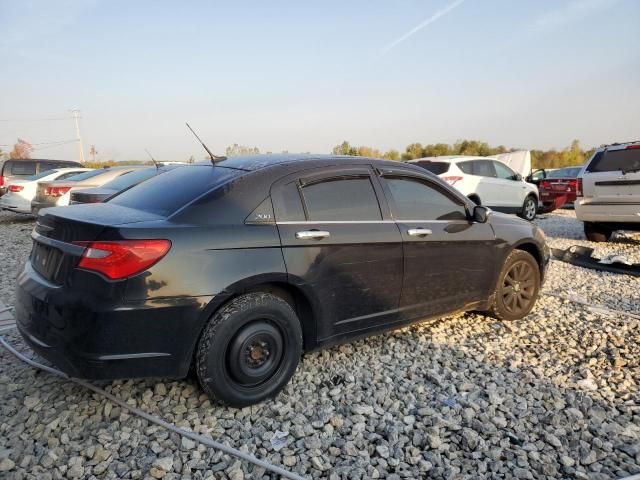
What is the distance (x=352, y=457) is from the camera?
2.46 m

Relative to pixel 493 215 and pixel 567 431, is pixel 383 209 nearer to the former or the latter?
pixel 493 215

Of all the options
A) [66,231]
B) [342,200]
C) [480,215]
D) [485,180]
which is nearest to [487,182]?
[485,180]

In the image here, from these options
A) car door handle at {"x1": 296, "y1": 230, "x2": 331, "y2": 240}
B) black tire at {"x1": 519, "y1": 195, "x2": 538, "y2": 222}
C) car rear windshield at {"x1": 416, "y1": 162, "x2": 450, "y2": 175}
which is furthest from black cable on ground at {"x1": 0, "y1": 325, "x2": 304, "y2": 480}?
black tire at {"x1": 519, "y1": 195, "x2": 538, "y2": 222}

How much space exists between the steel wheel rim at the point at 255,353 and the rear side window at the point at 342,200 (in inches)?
31.7

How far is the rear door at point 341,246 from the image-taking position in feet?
9.78

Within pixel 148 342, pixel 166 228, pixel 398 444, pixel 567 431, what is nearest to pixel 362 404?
pixel 398 444

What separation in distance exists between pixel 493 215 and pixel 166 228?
116 inches

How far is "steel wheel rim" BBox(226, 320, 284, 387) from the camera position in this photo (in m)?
2.78

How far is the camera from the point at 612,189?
802 centimetres

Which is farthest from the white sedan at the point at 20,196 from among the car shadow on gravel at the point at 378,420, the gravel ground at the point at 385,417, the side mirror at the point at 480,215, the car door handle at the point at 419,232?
the side mirror at the point at 480,215

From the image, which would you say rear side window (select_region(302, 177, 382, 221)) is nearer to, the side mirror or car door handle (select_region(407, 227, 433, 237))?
car door handle (select_region(407, 227, 433, 237))

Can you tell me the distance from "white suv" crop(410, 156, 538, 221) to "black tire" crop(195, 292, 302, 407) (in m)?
7.90

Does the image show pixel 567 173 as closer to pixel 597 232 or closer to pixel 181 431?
pixel 597 232

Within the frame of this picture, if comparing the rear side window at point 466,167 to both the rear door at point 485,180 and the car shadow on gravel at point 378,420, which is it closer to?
the rear door at point 485,180
